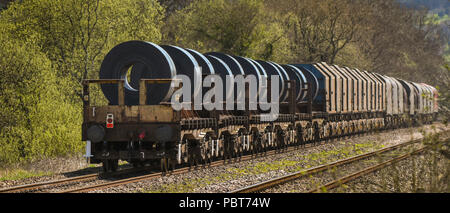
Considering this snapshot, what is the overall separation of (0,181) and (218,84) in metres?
6.75

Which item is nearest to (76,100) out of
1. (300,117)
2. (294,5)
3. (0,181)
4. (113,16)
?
(113,16)

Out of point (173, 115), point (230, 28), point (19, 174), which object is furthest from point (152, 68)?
point (230, 28)

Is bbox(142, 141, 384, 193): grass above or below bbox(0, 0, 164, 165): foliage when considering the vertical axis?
below

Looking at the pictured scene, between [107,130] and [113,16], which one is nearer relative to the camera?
[107,130]

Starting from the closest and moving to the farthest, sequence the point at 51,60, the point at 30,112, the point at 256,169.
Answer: the point at 256,169 < the point at 30,112 < the point at 51,60

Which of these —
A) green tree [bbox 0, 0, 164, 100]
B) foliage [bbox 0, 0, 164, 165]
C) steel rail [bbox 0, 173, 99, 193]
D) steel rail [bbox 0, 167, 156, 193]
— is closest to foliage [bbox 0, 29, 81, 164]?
foliage [bbox 0, 0, 164, 165]

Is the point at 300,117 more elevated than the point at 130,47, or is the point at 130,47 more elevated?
the point at 130,47

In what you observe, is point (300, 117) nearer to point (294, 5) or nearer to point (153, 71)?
point (153, 71)

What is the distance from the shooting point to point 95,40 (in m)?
26.0

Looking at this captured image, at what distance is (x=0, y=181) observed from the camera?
13125 mm

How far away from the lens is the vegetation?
2055 cm

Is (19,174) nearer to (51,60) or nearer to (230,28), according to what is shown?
(51,60)

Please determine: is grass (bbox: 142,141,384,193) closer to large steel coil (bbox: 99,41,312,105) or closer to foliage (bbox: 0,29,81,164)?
large steel coil (bbox: 99,41,312,105)
